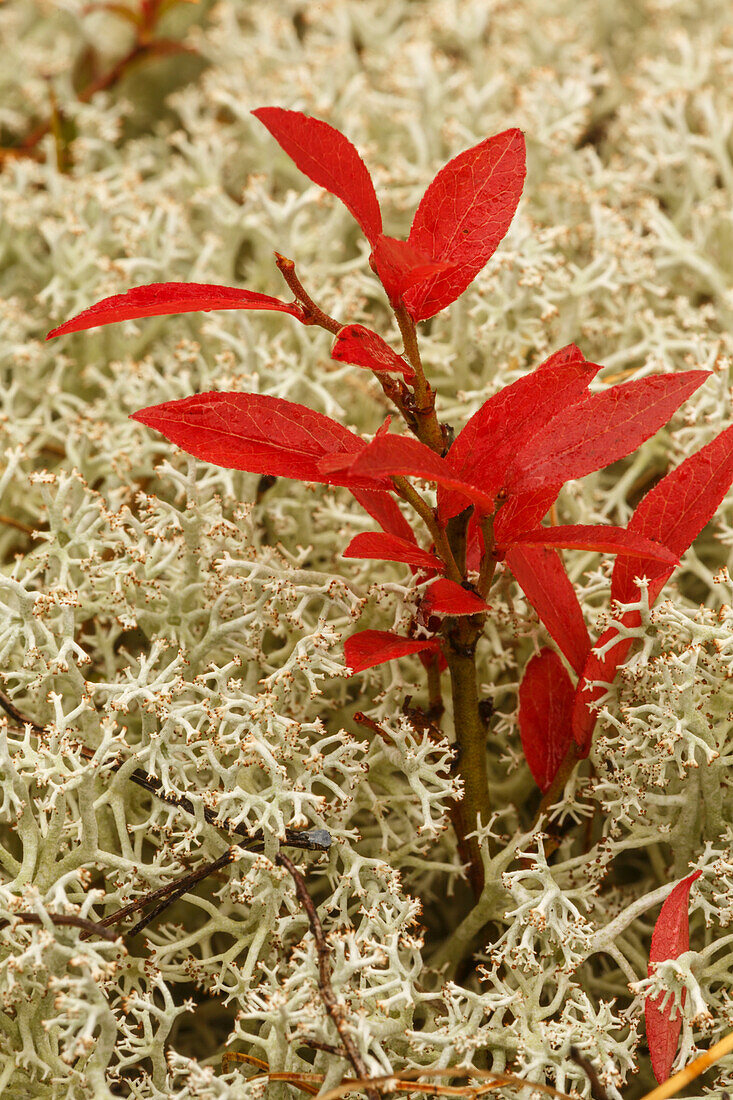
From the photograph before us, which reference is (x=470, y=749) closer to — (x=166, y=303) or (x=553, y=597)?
(x=553, y=597)

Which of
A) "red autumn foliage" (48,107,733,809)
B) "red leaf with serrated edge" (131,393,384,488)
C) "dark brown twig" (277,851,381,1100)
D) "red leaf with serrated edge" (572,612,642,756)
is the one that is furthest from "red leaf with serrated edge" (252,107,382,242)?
"dark brown twig" (277,851,381,1100)

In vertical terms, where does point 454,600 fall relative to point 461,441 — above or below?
below

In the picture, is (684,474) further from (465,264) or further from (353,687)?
(353,687)

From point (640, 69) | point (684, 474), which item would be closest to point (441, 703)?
point (684, 474)

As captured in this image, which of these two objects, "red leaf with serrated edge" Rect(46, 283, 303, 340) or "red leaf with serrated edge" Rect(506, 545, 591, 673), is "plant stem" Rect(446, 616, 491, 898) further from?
"red leaf with serrated edge" Rect(46, 283, 303, 340)

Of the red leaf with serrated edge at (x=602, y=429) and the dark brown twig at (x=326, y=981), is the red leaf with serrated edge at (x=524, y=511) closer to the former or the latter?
the red leaf with serrated edge at (x=602, y=429)

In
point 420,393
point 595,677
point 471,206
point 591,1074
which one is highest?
point 471,206

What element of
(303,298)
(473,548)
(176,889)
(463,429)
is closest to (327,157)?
(303,298)

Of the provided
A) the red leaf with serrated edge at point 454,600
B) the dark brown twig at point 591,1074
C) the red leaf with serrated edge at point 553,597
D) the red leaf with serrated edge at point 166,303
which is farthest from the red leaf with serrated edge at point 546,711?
the red leaf with serrated edge at point 166,303
